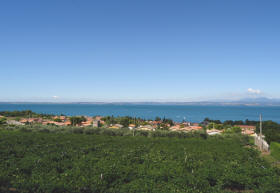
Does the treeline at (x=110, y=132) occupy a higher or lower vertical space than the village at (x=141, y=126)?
higher

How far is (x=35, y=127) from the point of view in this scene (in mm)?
34438

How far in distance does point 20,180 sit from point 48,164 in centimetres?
308

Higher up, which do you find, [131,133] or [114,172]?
[114,172]

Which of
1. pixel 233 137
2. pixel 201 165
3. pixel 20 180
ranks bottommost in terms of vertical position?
pixel 233 137

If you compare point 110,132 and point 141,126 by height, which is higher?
point 110,132

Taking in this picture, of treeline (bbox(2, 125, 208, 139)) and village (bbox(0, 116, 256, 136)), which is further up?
treeline (bbox(2, 125, 208, 139))

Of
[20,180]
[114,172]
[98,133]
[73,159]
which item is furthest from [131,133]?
[20,180]

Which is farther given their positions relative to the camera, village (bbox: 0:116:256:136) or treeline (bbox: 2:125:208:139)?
village (bbox: 0:116:256:136)

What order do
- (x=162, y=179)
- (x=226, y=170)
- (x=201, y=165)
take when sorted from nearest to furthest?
(x=162, y=179)
(x=226, y=170)
(x=201, y=165)

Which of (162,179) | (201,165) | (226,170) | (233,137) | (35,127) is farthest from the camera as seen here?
(35,127)

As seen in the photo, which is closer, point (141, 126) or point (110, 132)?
point (110, 132)

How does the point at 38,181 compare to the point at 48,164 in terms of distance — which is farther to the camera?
the point at 48,164

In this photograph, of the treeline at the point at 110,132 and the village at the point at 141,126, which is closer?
the treeline at the point at 110,132

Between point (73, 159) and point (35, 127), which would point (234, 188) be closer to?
point (73, 159)
